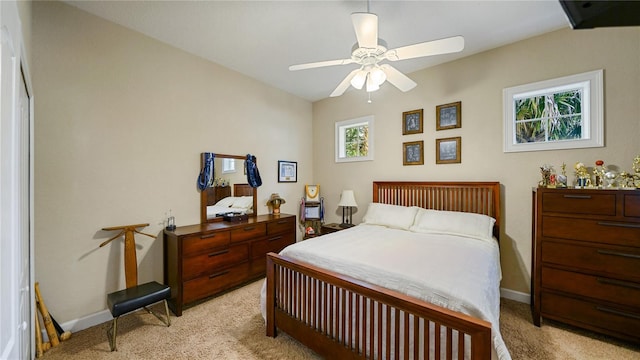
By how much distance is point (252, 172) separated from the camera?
3.76 meters

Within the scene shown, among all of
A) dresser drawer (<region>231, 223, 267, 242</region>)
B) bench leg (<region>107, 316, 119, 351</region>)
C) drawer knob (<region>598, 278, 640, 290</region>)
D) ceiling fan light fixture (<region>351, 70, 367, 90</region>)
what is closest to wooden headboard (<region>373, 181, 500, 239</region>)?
drawer knob (<region>598, 278, 640, 290</region>)

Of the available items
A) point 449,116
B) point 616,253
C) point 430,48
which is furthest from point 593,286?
point 430,48

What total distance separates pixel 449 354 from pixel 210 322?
2125 millimetres

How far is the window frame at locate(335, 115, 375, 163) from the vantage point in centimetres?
405

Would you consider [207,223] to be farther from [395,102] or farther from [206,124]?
[395,102]

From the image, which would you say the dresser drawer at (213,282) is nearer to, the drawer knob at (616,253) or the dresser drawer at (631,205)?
the drawer knob at (616,253)

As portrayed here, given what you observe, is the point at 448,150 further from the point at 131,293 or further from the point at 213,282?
the point at 131,293

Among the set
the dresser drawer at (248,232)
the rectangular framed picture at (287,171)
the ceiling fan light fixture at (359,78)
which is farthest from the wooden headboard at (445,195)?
the ceiling fan light fixture at (359,78)

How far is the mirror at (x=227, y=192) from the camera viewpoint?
326 cm

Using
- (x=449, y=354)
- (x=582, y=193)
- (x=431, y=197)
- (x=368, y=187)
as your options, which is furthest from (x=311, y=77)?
(x=449, y=354)

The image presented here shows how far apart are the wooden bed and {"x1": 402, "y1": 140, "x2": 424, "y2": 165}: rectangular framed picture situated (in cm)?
234

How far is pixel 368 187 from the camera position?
411cm

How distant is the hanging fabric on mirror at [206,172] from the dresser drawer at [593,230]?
3.58 meters

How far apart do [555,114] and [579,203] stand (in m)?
1.13
